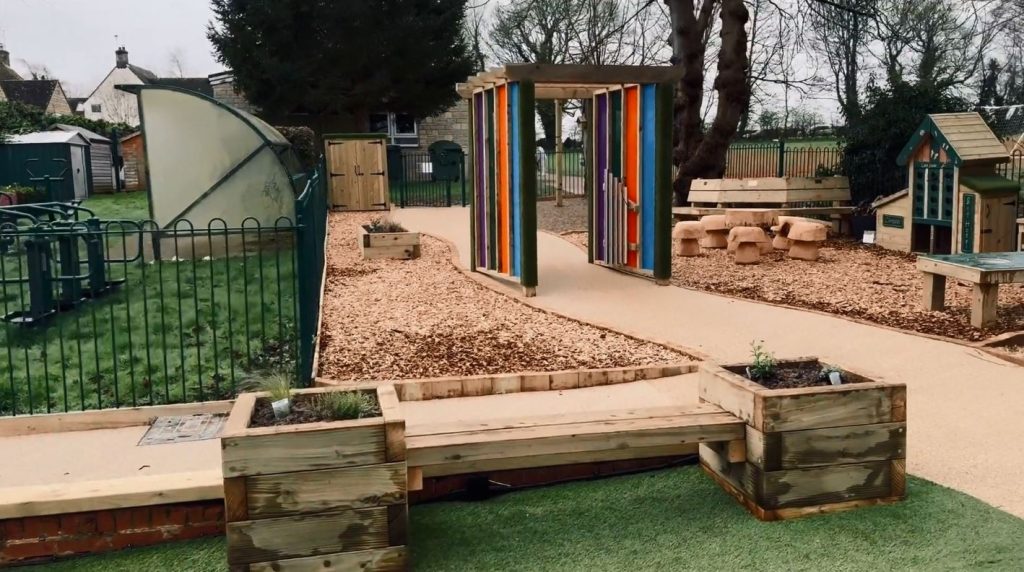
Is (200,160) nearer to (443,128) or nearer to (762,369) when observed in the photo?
(762,369)

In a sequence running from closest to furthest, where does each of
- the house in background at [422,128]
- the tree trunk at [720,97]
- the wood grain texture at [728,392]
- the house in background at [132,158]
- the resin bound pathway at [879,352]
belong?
the wood grain texture at [728,392] → the resin bound pathway at [879,352] → the tree trunk at [720,97] → the house in background at [132,158] → the house in background at [422,128]

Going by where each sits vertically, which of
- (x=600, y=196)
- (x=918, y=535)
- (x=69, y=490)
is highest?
(x=600, y=196)

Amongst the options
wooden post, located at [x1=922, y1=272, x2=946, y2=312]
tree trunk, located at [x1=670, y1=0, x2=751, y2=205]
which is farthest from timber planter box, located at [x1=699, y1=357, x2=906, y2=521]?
tree trunk, located at [x1=670, y1=0, x2=751, y2=205]

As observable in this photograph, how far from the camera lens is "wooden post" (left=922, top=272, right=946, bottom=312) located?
9094 mm

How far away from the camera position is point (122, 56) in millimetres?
59562

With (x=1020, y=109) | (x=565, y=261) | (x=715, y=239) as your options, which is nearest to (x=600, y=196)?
(x=565, y=261)

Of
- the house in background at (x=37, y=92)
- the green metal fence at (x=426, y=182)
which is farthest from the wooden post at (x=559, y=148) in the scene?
the house in background at (x=37, y=92)

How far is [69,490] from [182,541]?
1.71 ft

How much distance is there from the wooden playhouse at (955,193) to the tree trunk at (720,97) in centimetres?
456

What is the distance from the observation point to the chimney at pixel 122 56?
59.5 meters

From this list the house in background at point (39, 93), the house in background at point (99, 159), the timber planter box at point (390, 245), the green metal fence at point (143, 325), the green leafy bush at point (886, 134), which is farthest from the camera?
the house in background at point (39, 93)

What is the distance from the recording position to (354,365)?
730cm

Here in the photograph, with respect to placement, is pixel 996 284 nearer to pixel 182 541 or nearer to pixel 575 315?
pixel 575 315

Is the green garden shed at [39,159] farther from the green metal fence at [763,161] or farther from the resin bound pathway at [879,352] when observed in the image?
the green metal fence at [763,161]
